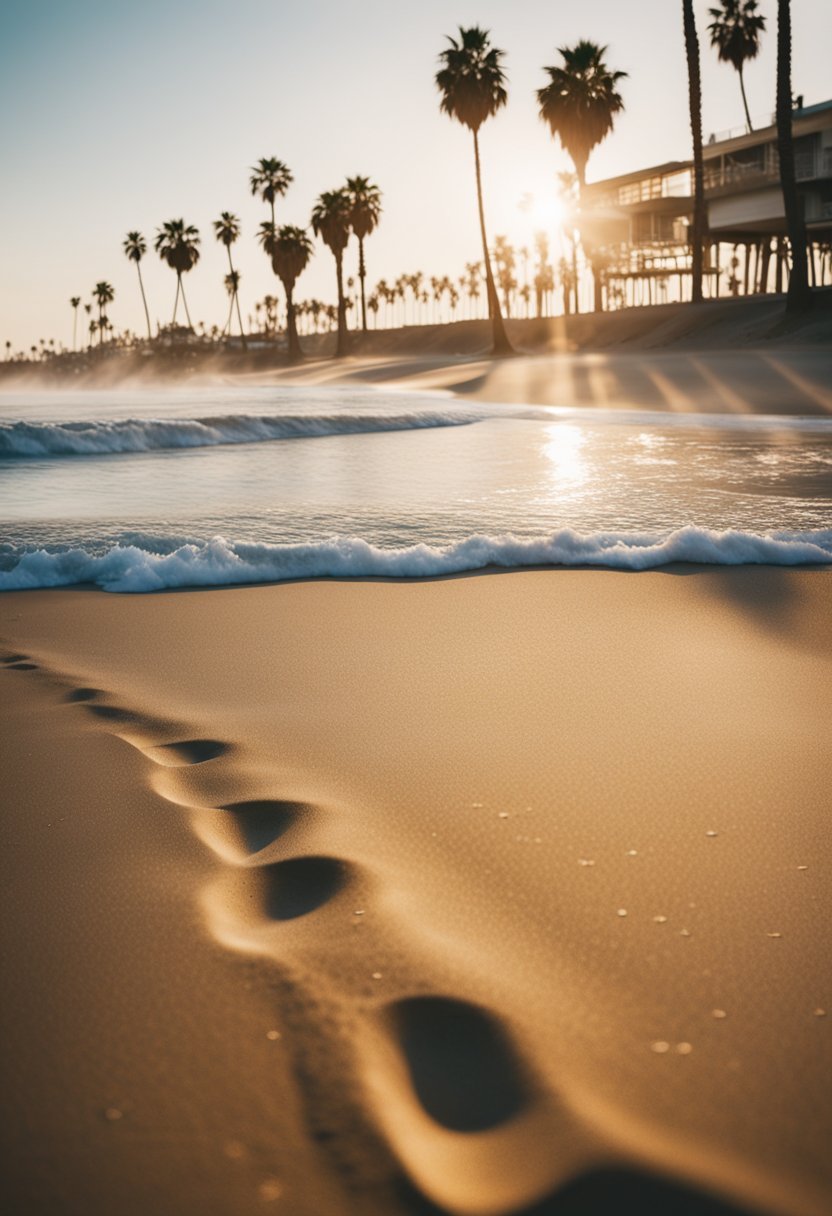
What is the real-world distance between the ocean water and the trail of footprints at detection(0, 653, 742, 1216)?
3191mm

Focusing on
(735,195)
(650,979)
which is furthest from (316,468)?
(735,195)

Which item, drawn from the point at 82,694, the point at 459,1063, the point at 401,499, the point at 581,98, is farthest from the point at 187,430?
the point at 581,98

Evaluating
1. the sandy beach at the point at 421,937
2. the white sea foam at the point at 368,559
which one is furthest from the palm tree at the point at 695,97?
the sandy beach at the point at 421,937

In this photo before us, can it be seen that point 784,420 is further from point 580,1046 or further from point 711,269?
point 711,269

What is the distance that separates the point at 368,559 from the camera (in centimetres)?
512

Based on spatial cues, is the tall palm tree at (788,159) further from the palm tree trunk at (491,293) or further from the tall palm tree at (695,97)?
the palm tree trunk at (491,293)

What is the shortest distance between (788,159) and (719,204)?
807 inches

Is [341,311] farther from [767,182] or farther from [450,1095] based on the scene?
[450,1095]

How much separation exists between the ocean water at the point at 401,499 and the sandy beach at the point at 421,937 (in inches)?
70.2

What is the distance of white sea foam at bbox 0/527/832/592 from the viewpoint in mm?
4992

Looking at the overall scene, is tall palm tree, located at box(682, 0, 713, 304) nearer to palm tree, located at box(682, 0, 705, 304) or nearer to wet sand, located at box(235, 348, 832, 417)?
palm tree, located at box(682, 0, 705, 304)

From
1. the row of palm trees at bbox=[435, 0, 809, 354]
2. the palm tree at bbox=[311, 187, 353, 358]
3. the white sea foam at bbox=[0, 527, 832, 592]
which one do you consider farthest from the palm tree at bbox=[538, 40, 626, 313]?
the white sea foam at bbox=[0, 527, 832, 592]

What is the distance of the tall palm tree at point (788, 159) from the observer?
2692 cm

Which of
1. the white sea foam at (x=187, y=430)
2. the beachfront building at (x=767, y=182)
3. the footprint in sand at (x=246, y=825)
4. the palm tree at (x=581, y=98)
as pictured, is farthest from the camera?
the palm tree at (x=581, y=98)
